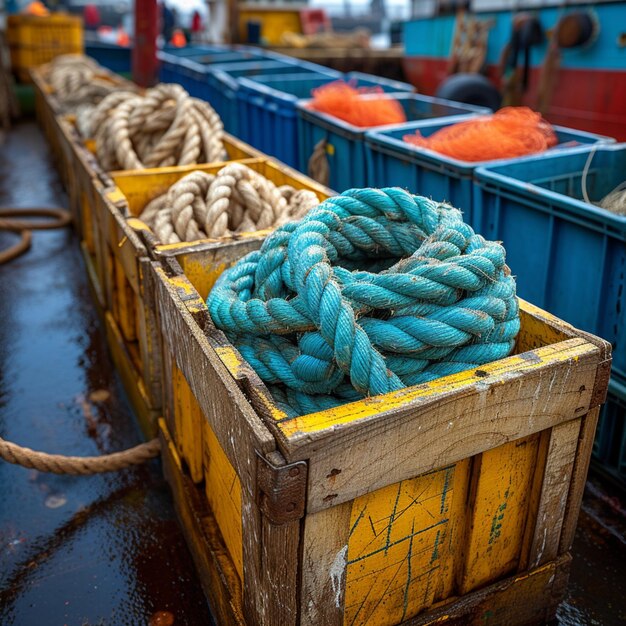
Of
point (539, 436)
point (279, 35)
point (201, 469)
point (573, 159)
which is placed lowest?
point (201, 469)

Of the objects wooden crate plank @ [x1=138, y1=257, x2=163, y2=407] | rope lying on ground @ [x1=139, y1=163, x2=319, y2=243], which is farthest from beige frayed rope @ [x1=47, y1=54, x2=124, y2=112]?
wooden crate plank @ [x1=138, y1=257, x2=163, y2=407]

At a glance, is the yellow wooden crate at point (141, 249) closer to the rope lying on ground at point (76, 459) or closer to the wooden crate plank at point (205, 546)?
the rope lying on ground at point (76, 459)

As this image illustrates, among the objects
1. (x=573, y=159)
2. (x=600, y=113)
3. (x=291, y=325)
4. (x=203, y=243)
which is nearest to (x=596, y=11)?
(x=600, y=113)

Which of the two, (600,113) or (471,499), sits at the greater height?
(600,113)

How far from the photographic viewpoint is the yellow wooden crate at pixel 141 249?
8.71ft

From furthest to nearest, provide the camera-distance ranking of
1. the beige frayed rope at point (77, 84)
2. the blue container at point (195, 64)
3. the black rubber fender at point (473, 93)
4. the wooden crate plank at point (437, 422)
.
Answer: the blue container at point (195, 64)
the black rubber fender at point (473, 93)
the beige frayed rope at point (77, 84)
the wooden crate plank at point (437, 422)

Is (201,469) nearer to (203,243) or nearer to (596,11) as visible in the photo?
(203,243)

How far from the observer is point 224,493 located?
2078 millimetres

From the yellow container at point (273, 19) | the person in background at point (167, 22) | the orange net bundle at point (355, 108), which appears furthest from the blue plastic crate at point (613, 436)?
the person in background at point (167, 22)

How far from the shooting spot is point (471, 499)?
1.88 metres

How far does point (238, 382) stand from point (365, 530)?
51 centimetres

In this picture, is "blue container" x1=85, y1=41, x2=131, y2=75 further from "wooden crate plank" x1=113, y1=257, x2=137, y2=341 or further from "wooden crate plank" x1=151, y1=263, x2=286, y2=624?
"wooden crate plank" x1=151, y1=263, x2=286, y2=624

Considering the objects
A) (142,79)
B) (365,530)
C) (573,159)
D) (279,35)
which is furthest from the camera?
(279,35)

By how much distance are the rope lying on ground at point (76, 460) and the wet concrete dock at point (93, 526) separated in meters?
0.17
